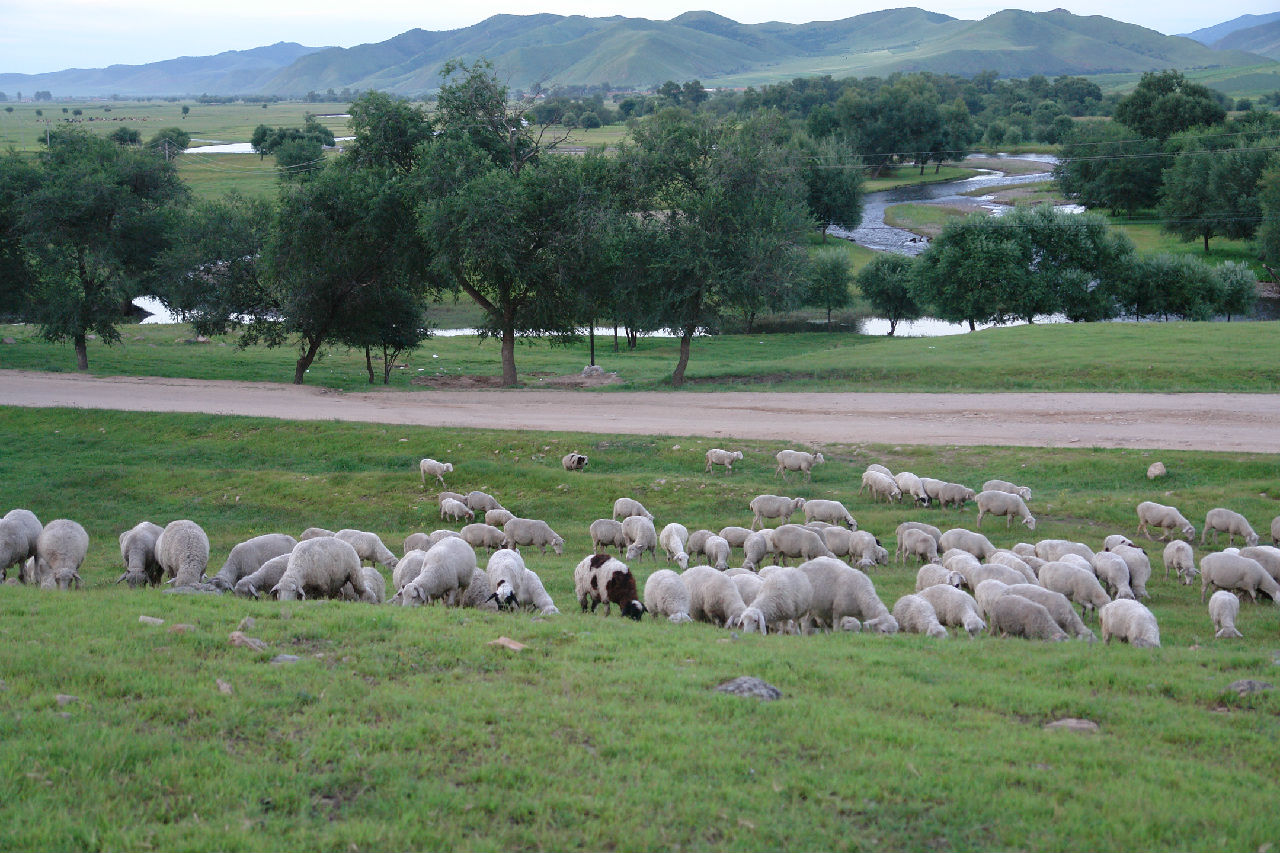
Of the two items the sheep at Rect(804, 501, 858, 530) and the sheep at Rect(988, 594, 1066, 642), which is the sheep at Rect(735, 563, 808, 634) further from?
the sheep at Rect(804, 501, 858, 530)

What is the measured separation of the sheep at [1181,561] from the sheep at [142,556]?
689 inches

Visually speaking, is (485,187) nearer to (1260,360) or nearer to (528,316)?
(528,316)

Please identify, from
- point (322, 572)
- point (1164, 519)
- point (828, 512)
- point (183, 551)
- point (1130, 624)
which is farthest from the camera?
point (828, 512)

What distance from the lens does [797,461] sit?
2531cm

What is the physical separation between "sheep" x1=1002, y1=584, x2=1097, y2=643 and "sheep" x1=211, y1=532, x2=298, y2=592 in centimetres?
1151

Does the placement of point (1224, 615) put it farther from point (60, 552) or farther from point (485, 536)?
point (60, 552)

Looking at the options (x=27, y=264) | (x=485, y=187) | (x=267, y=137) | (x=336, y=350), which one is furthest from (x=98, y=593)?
(x=267, y=137)

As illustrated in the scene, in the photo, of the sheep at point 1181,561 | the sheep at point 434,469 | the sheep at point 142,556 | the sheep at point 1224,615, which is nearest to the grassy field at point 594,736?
the sheep at point 1224,615

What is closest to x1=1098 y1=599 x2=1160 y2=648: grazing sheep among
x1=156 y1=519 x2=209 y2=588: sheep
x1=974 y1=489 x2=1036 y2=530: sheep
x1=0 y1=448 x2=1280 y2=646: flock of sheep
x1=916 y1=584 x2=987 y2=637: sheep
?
x1=0 y1=448 x2=1280 y2=646: flock of sheep

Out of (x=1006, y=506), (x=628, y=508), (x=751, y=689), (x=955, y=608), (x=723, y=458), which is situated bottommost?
(x=628, y=508)

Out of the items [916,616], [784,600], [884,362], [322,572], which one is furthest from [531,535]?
[884,362]

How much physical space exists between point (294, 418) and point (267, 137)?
427ft

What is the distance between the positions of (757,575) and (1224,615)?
6.58 meters

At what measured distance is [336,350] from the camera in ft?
197
